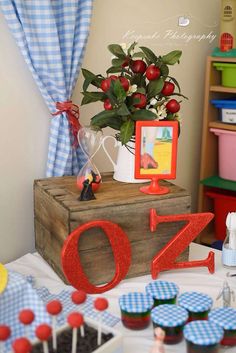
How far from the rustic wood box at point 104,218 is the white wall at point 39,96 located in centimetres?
14

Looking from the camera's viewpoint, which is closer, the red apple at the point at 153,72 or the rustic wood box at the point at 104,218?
the rustic wood box at the point at 104,218

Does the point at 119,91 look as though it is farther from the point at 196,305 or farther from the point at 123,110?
the point at 196,305

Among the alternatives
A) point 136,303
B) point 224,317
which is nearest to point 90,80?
point 136,303

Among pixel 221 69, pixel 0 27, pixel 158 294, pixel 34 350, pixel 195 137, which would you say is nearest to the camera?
pixel 34 350

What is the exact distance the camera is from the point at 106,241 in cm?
151

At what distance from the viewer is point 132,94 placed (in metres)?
1.64

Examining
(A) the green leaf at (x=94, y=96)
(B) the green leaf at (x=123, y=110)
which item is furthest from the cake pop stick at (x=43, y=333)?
(A) the green leaf at (x=94, y=96)

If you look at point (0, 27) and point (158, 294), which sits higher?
point (0, 27)

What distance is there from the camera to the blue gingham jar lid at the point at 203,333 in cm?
109

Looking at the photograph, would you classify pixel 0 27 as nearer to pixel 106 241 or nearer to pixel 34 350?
pixel 106 241

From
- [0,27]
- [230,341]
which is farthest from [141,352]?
[0,27]

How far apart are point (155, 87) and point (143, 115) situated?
0.11m

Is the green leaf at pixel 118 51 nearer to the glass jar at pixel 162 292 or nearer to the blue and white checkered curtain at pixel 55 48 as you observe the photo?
the blue and white checkered curtain at pixel 55 48

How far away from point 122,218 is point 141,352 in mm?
435
